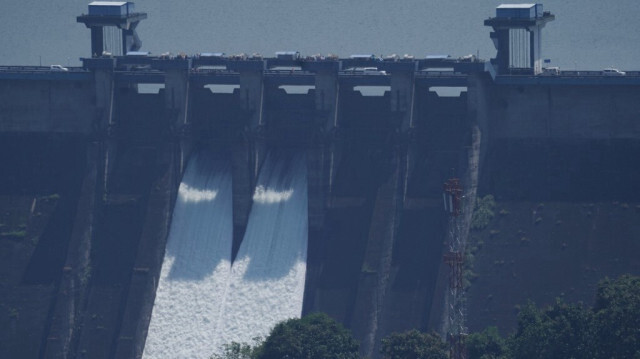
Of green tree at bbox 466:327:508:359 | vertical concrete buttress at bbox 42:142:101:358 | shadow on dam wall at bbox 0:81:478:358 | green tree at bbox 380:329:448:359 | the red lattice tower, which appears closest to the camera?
the red lattice tower

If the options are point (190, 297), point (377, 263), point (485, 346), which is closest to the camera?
point (485, 346)

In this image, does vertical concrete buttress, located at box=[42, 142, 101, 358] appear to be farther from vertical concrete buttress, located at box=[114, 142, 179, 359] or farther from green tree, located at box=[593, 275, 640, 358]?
green tree, located at box=[593, 275, 640, 358]

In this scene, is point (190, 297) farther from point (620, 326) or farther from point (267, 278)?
point (620, 326)

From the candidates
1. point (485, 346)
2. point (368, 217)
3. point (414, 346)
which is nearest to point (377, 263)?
point (368, 217)

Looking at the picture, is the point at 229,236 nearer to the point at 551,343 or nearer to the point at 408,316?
the point at 408,316

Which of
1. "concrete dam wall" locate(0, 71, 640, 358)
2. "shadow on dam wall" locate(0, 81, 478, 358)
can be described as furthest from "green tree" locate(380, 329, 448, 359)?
"concrete dam wall" locate(0, 71, 640, 358)

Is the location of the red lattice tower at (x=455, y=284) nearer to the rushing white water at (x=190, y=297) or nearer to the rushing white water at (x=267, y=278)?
the rushing white water at (x=267, y=278)
